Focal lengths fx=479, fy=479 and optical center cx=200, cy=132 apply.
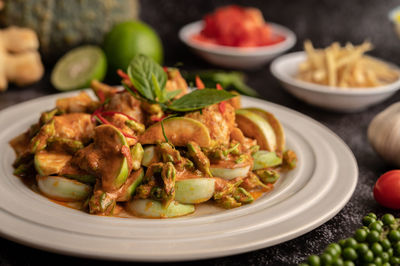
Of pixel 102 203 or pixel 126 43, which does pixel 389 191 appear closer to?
pixel 102 203

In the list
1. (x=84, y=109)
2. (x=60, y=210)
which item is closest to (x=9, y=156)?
(x=84, y=109)

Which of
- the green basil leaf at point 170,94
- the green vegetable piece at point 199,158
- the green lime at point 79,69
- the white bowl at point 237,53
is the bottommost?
the white bowl at point 237,53

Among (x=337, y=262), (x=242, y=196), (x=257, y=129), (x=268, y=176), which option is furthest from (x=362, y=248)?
(x=257, y=129)

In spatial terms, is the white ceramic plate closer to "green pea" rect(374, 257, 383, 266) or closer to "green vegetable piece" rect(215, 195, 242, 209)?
"green vegetable piece" rect(215, 195, 242, 209)

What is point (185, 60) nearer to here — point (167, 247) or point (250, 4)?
point (250, 4)

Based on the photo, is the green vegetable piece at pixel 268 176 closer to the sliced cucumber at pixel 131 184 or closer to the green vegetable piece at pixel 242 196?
the green vegetable piece at pixel 242 196

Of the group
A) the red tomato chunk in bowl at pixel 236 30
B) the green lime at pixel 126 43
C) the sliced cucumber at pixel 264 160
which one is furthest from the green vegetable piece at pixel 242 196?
the red tomato chunk in bowl at pixel 236 30

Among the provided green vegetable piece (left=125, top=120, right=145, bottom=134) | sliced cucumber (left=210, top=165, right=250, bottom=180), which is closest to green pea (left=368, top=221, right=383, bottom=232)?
sliced cucumber (left=210, top=165, right=250, bottom=180)

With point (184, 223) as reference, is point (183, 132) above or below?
above
